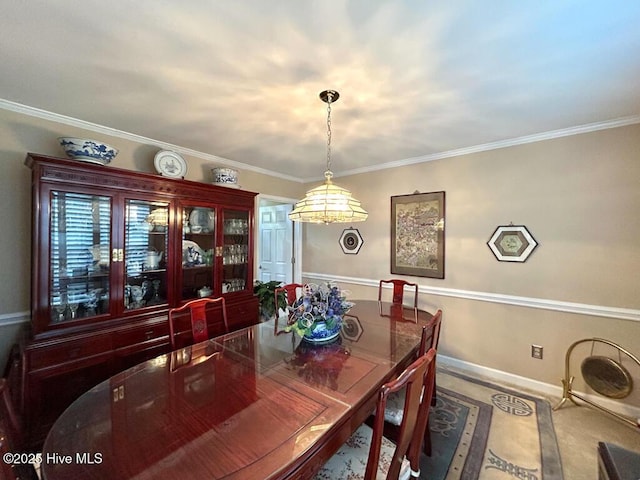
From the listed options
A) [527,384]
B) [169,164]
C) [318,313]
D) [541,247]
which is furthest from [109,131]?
[527,384]

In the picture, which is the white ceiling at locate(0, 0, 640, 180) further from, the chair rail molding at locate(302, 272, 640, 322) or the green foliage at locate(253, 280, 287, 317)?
the green foliage at locate(253, 280, 287, 317)

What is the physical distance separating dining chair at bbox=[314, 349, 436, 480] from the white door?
319cm

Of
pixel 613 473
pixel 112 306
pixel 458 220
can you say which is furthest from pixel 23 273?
pixel 458 220

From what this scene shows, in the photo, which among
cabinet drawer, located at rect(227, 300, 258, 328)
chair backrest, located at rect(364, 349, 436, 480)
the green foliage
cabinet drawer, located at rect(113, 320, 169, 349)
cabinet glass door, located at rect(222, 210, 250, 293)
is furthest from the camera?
the green foliage

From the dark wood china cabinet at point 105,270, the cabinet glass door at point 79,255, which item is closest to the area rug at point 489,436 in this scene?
the dark wood china cabinet at point 105,270

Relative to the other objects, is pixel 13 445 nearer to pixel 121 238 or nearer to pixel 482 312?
pixel 121 238

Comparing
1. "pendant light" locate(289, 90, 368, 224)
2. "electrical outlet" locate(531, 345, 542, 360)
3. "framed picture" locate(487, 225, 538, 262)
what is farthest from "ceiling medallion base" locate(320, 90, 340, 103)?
"electrical outlet" locate(531, 345, 542, 360)

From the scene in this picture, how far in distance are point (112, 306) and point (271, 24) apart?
2.28m

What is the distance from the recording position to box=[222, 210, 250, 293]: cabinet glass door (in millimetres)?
2979

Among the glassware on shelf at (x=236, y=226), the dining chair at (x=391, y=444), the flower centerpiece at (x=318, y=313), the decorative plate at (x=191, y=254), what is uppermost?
the glassware on shelf at (x=236, y=226)

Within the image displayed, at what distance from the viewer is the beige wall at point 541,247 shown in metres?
2.19

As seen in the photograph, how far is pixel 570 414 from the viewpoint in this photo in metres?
2.18

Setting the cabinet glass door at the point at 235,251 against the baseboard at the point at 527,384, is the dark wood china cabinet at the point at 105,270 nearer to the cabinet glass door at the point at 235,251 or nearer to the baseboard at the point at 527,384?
the cabinet glass door at the point at 235,251

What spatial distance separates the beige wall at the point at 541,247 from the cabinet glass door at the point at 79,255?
10.1 feet
